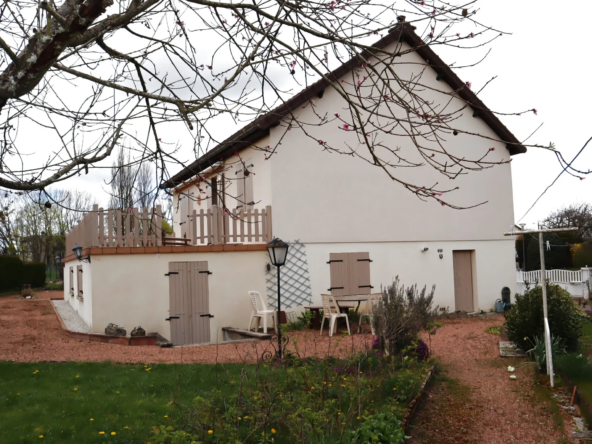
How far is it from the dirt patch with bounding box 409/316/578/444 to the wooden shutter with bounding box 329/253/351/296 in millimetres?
5040

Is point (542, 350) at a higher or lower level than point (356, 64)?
lower

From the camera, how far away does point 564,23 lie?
13.1 ft

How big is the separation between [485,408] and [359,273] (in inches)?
316

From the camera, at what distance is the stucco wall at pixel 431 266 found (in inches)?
544

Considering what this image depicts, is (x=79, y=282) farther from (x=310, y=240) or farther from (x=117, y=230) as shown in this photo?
(x=310, y=240)

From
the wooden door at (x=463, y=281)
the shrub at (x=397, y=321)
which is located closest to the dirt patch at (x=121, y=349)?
the shrub at (x=397, y=321)

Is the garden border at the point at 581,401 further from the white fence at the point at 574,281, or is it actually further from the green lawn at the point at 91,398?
the white fence at the point at 574,281

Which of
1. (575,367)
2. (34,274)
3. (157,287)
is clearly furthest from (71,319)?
(34,274)

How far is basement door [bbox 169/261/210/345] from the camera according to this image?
1198 cm

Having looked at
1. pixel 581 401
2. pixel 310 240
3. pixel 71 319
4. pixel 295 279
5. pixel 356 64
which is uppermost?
pixel 356 64

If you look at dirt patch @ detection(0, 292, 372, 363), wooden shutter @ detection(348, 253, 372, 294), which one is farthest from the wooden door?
dirt patch @ detection(0, 292, 372, 363)

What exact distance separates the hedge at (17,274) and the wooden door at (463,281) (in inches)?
779

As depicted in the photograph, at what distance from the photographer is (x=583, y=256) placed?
2575 cm

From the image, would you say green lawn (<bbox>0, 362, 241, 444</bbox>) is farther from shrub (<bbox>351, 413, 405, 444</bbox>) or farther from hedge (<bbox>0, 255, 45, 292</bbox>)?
hedge (<bbox>0, 255, 45, 292</bbox>)
